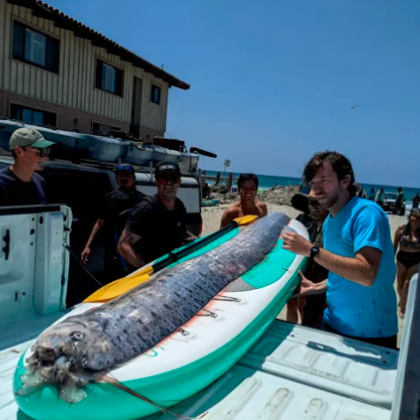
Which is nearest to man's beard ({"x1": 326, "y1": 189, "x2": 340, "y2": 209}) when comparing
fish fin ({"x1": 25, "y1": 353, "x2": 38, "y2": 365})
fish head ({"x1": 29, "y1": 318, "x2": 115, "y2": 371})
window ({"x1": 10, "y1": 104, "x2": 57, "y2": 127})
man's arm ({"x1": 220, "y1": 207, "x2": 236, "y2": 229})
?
fish head ({"x1": 29, "y1": 318, "x2": 115, "y2": 371})

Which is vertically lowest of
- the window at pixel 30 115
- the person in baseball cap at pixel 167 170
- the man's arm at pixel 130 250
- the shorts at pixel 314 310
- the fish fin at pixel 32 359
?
the shorts at pixel 314 310

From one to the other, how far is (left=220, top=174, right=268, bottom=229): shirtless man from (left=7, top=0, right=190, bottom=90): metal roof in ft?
30.7

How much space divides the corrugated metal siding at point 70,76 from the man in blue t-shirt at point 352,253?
36.6 feet

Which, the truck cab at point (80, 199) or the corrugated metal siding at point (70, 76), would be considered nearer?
the truck cab at point (80, 199)

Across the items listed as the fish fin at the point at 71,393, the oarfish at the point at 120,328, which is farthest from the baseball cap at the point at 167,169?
the fish fin at the point at 71,393

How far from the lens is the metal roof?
11.1 m

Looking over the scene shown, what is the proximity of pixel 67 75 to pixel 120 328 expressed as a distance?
13.0 meters

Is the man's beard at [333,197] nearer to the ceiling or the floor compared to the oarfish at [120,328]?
nearer to the ceiling

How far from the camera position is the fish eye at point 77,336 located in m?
1.87

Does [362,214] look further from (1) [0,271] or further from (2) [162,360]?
(1) [0,271]

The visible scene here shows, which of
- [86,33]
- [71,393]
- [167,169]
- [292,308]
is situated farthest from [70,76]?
[71,393]

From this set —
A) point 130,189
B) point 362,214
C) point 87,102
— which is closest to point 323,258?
point 362,214

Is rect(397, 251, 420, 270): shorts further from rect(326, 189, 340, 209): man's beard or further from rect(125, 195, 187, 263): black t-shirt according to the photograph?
rect(326, 189, 340, 209): man's beard

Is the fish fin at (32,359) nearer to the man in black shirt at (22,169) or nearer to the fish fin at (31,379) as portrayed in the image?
the fish fin at (31,379)
